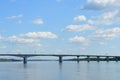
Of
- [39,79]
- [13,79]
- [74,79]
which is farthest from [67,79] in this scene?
[13,79]

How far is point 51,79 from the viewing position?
266 feet

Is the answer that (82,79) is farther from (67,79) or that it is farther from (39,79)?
(39,79)

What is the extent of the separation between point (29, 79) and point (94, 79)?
15053 mm

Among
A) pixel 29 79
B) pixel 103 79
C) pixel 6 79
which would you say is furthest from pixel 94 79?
pixel 6 79

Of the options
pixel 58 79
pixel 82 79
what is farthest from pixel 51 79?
pixel 82 79

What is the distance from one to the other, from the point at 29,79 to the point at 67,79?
8.85 metres

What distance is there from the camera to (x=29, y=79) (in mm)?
80875

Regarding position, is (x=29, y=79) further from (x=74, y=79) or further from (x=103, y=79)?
(x=103, y=79)

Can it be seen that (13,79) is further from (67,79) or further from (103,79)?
(103,79)

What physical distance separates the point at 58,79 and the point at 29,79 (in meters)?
6.82

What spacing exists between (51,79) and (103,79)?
1203 cm

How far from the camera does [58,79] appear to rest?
79.9 m

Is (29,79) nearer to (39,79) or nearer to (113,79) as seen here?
(39,79)

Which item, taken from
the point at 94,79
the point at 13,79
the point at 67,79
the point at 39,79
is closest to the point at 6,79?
the point at 13,79
